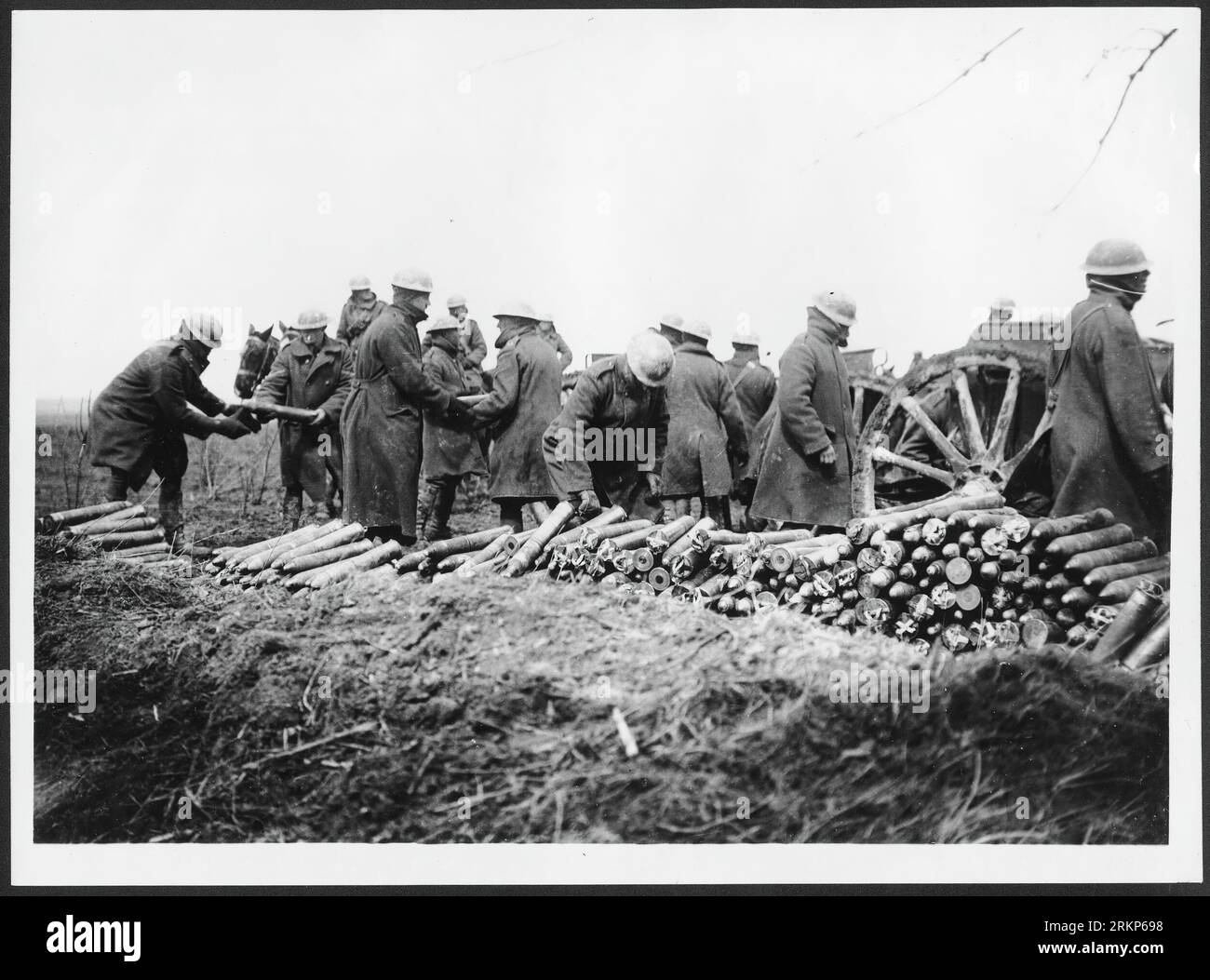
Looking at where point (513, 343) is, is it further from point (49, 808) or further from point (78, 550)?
point (49, 808)

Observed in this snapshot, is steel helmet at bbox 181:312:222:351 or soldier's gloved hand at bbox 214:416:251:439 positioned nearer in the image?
steel helmet at bbox 181:312:222:351

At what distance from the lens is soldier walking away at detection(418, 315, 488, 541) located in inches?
286

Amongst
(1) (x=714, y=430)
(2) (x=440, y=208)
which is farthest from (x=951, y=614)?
(2) (x=440, y=208)

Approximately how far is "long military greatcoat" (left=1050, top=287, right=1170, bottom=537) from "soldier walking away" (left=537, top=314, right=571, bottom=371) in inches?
111

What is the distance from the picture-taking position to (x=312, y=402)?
→ 735 centimetres

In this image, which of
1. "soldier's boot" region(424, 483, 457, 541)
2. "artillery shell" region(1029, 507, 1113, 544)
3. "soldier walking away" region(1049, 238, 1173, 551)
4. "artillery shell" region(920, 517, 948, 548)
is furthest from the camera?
"soldier's boot" region(424, 483, 457, 541)

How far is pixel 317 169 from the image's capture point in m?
7.12

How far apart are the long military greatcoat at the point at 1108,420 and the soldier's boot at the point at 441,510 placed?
11.5ft

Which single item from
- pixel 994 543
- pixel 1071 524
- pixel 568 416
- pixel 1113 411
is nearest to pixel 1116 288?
pixel 1113 411

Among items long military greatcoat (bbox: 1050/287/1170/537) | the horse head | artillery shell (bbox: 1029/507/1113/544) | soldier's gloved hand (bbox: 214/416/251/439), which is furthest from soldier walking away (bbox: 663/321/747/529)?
soldier's gloved hand (bbox: 214/416/251/439)

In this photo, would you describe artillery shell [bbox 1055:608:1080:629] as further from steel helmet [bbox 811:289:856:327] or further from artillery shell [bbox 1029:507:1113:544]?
steel helmet [bbox 811:289:856:327]

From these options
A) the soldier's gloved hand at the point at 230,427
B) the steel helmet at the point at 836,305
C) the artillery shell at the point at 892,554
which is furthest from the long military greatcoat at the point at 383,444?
the artillery shell at the point at 892,554

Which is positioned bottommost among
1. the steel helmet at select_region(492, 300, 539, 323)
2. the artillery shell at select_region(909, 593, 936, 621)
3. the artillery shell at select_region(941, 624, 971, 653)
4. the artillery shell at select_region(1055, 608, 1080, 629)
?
the artillery shell at select_region(941, 624, 971, 653)

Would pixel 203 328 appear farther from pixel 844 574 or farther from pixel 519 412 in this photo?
pixel 844 574
